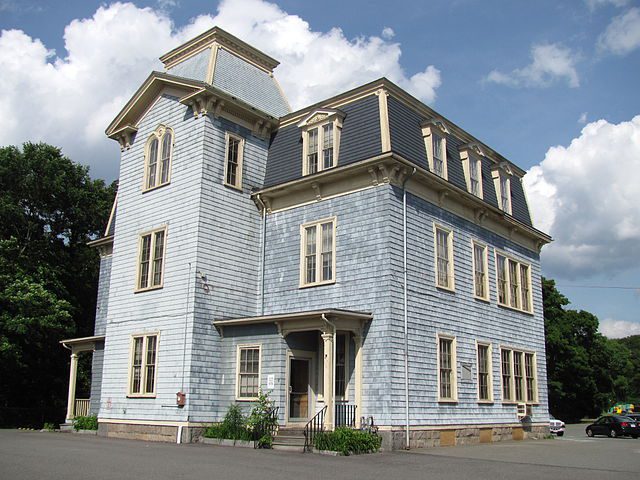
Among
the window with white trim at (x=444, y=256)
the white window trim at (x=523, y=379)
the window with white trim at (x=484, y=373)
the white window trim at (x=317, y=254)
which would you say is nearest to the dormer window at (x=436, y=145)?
the window with white trim at (x=444, y=256)

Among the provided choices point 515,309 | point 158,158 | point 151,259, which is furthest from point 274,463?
point 515,309

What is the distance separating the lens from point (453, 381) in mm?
21016

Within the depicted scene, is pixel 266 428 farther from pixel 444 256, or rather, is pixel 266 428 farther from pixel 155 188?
pixel 155 188

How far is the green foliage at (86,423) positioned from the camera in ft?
79.4

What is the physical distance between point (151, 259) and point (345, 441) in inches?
393

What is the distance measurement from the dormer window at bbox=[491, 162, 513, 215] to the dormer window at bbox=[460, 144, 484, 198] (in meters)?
1.73

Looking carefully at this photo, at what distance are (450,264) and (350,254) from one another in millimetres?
4056

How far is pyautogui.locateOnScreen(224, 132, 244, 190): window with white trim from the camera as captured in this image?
22.5 metres

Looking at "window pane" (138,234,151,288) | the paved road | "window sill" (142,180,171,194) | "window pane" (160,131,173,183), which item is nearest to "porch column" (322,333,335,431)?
the paved road

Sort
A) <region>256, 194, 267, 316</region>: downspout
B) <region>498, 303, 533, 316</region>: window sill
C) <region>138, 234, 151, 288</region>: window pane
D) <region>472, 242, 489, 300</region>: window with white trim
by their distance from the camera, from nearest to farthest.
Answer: <region>256, 194, 267, 316</region>: downspout
<region>138, 234, 151, 288</region>: window pane
<region>472, 242, 489, 300</region>: window with white trim
<region>498, 303, 533, 316</region>: window sill

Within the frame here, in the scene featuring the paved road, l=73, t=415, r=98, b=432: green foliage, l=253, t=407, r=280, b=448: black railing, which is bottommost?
the paved road

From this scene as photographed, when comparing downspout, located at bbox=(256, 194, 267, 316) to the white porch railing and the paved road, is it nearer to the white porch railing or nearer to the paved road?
the paved road

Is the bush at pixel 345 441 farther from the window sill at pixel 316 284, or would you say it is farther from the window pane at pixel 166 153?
the window pane at pixel 166 153

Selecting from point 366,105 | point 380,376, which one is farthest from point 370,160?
point 380,376
